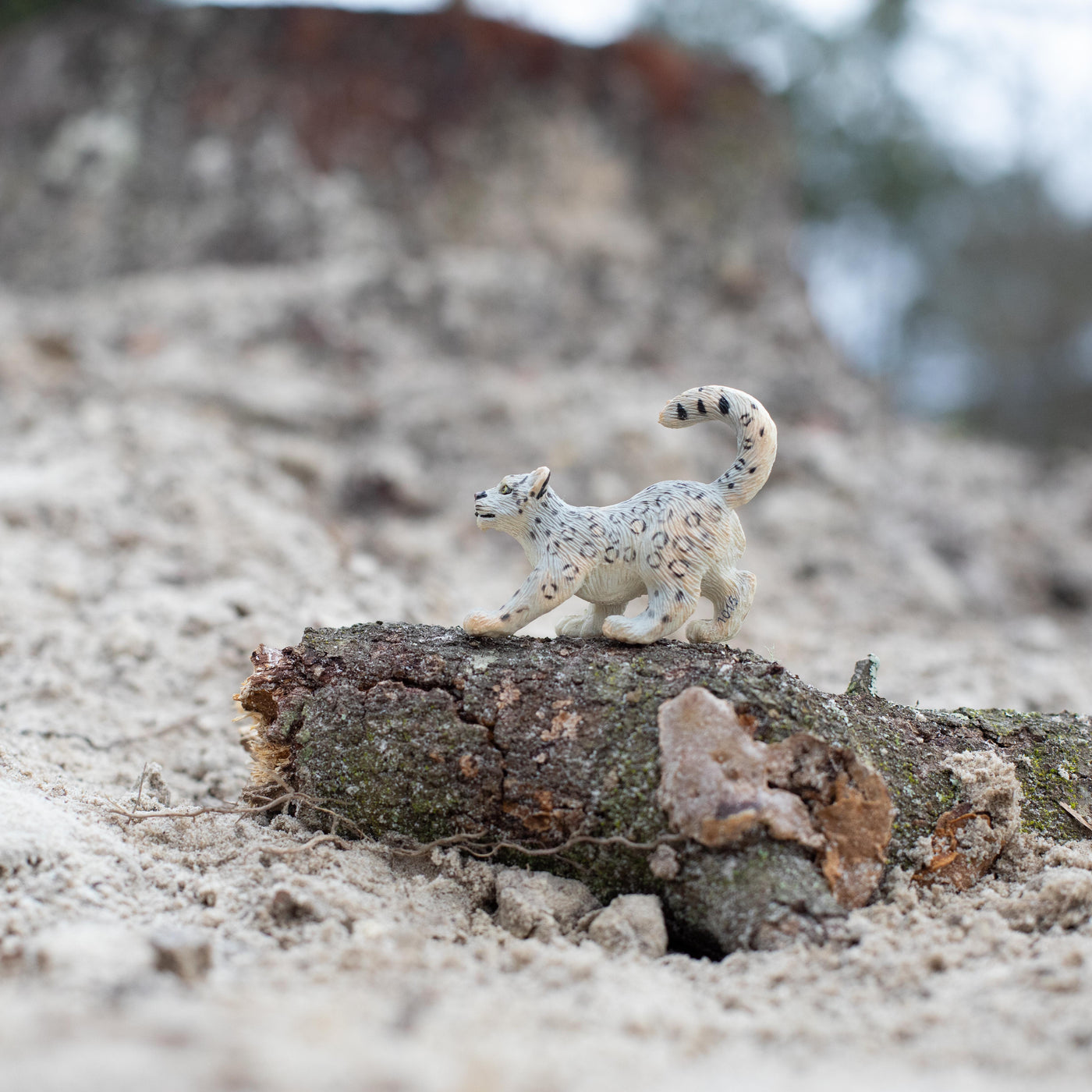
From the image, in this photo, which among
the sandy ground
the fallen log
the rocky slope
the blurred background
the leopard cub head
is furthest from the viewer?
the blurred background

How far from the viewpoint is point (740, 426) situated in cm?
250

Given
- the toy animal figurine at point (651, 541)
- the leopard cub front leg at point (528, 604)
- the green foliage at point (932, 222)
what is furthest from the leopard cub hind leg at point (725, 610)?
the green foliage at point (932, 222)

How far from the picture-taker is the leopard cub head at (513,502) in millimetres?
2520

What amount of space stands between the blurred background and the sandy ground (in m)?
0.03

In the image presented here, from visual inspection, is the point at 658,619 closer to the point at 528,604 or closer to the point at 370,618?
the point at 528,604

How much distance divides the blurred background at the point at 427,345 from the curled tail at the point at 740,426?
74.9 inches

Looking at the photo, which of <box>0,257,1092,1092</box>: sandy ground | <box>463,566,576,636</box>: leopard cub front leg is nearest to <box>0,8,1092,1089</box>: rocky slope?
<box>0,257,1092,1092</box>: sandy ground

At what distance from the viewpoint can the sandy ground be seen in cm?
145

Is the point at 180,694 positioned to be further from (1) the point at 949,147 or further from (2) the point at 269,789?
(1) the point at 949,147

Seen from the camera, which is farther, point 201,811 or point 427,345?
point 427,345

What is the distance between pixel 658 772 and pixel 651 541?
58 cm

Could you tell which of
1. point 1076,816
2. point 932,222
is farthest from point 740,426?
point 932,222

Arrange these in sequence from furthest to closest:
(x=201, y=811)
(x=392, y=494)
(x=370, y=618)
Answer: (x=392, y=494)
(x=370, y=618)
(x=201, y=811)

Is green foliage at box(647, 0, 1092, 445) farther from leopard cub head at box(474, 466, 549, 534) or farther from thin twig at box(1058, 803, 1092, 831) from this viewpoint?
thin twig at box(1058, 803, 1092, 831)
